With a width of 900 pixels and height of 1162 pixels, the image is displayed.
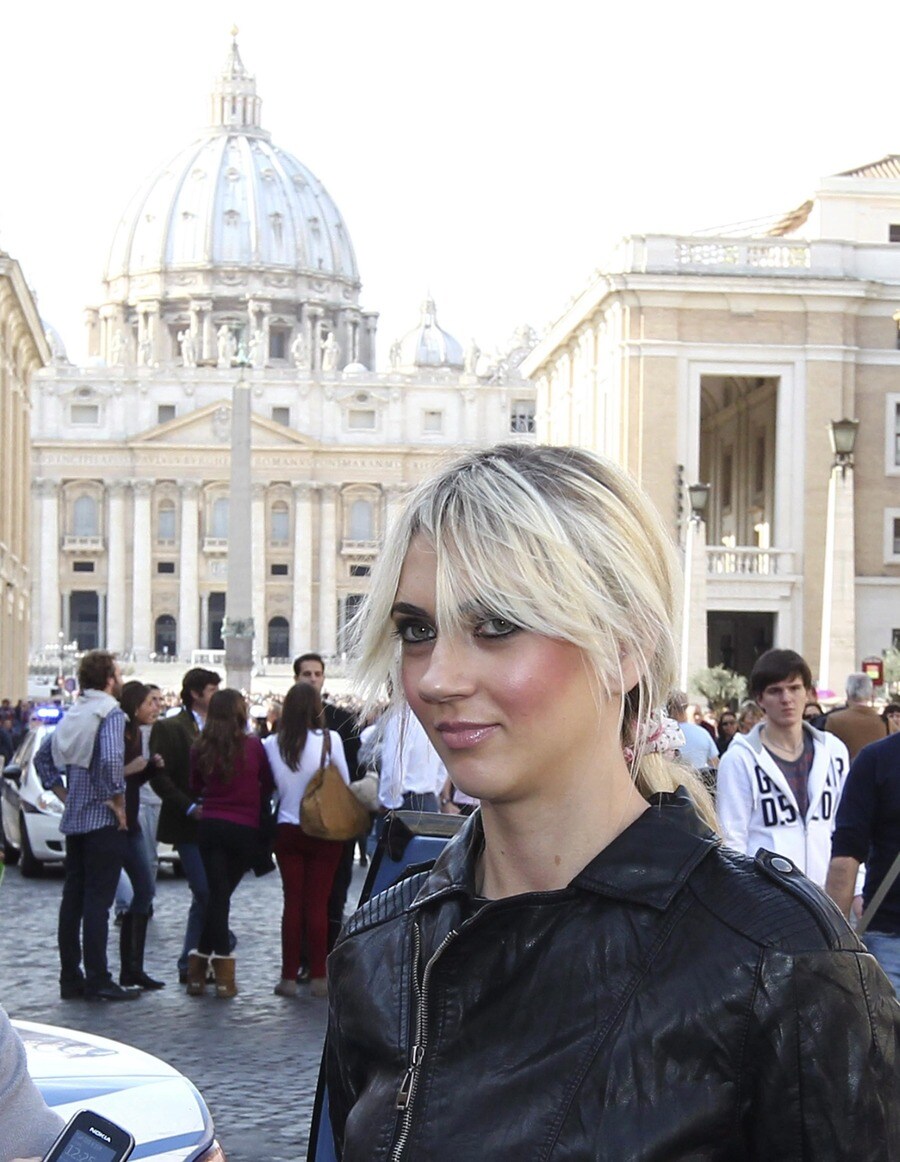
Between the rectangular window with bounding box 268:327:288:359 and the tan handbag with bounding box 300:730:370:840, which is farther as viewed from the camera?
the rectangular window with bounding box 268:327:288:359

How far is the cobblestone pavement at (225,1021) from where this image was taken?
6355mm

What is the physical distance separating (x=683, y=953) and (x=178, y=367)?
9293cm

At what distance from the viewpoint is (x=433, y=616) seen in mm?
1798

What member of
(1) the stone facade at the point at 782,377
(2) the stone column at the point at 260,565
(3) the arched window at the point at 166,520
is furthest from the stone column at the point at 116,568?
(1) the stone facade at the point at 782,377

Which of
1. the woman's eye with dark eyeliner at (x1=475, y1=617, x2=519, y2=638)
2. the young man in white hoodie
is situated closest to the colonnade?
the young man in white hoodie

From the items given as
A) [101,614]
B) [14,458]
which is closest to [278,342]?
[101,614]

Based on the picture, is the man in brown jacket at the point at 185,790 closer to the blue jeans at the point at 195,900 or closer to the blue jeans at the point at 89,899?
the blue jeans at the point at 195,900

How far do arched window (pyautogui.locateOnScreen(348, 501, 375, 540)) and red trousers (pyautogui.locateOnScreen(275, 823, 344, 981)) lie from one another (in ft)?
274

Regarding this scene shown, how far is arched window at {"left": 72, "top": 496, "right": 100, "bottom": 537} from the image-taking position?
90.4 metres

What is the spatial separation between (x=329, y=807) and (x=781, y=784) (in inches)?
138

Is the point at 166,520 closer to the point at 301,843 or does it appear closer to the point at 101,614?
the point at 101,614

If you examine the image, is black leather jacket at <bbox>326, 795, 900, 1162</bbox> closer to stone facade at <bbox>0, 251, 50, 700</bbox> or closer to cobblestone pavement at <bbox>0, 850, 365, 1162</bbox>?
cobblestone pavement at <bbox>0, 850, 365, 1162</bbox>

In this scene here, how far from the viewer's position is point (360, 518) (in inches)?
3669

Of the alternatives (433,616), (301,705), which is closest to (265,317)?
(301,705)
